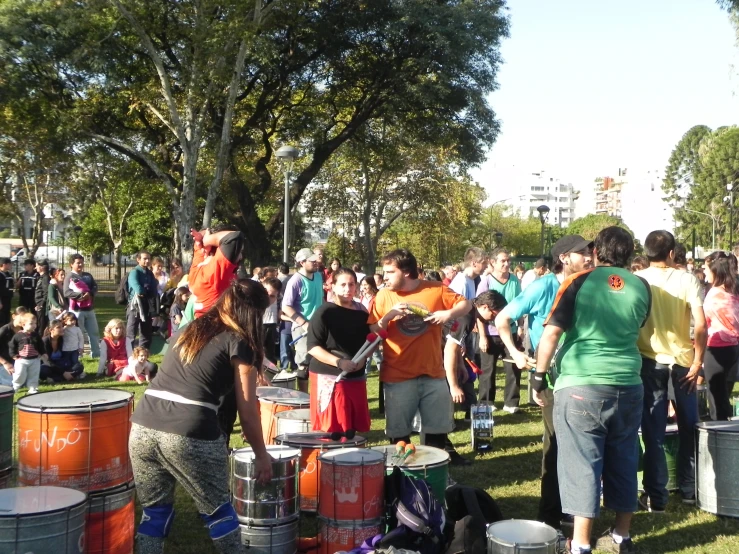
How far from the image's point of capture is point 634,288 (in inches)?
Result: 181

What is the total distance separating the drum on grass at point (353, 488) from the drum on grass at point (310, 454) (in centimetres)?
51

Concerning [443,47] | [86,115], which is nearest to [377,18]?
[443,47]

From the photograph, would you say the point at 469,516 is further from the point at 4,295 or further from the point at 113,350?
the point at 4,295

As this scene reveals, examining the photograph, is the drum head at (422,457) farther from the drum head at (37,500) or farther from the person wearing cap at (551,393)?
the drum head at (37,500)

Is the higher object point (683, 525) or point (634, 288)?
point (634, 288)

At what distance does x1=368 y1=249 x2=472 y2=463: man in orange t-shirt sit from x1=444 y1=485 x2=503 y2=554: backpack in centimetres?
116

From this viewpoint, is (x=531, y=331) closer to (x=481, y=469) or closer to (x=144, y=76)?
(x=481, y=469)

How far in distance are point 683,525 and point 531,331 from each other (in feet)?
6.74

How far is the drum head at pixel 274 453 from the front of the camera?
4580 millimetres

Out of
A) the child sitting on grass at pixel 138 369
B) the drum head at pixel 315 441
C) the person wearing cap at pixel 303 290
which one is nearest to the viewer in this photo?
the drum head at pixel 315 441

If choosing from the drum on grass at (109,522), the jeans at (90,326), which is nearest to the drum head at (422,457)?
the drum on grass at (109,522)

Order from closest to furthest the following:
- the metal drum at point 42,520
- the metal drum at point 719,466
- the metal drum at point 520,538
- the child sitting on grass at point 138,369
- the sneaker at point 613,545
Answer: the metal drum at point 42,520, the metal drum at point 520,538, the sneaker at point 613,545, the metal drum at point 719,466, the child sitting on grass at point 138,369

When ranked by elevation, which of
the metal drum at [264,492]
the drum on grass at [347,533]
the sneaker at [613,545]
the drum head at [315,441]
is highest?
the drum head at [315,441]

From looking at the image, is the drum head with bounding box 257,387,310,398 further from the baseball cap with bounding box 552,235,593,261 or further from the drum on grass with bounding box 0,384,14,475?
the baseball cap with bounding box 552,235,593,261
